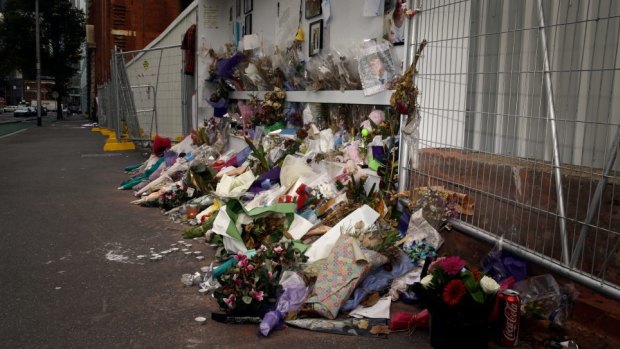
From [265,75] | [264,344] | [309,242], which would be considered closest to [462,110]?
[309,242]

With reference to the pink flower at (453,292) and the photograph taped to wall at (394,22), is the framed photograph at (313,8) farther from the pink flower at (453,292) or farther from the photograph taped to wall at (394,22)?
the pink flower at (453,292)

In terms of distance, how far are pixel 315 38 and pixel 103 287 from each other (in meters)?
3.96

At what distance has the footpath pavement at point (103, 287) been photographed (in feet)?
9.22

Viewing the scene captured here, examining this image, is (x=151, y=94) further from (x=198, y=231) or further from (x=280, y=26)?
→ (x=198, y=231)

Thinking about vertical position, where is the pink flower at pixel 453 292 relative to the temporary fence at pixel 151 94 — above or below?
below

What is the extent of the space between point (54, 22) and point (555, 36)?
44.8 meters

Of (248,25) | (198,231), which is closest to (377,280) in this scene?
(198,231)

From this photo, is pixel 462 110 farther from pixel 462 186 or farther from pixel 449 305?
pixel 449 305

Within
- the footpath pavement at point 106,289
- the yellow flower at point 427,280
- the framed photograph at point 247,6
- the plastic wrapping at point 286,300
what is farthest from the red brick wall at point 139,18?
the yellow flower at point 427,280

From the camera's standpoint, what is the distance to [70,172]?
30.9 ft

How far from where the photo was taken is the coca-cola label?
2623 millimetres

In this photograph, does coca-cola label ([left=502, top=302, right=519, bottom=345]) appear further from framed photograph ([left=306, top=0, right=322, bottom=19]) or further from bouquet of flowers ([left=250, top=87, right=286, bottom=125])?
bouquet of flowers ([left=250, top=87, right=286, bottom=125])

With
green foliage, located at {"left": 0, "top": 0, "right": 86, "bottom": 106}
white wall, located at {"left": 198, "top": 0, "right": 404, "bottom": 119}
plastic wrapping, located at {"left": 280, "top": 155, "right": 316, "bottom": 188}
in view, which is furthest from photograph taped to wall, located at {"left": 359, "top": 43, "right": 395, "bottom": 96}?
green foliage, located at {"left": 0, "top": 0, "right": 86, "bottom": 106}

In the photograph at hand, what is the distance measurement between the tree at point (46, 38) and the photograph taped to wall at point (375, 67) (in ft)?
133
